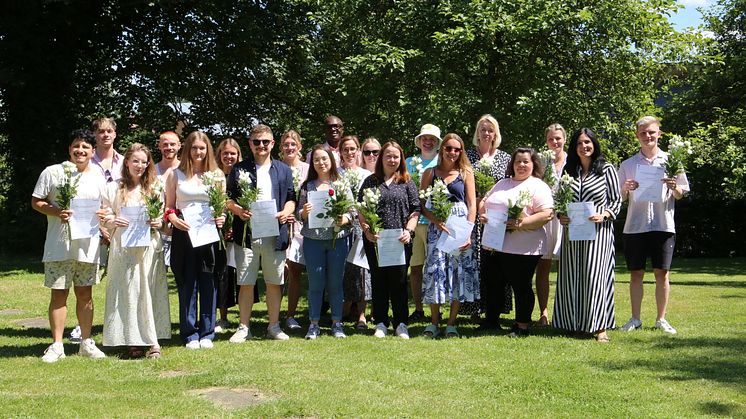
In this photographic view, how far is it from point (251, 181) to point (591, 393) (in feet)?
13.8

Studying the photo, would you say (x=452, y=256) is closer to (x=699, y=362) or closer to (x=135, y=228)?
(x=699, y=362)

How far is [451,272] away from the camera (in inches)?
341

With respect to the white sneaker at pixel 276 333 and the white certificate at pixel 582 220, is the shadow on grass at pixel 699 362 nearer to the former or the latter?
the white certificate at pixel 582 220

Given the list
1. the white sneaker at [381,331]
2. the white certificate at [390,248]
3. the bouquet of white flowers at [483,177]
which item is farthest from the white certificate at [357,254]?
the bouquet of white flowers at [483,177]

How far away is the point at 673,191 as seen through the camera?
8578mm

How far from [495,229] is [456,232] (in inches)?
17.1

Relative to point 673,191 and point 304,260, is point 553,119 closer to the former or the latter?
point 673,191

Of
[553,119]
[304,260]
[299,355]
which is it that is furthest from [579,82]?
[299,355]

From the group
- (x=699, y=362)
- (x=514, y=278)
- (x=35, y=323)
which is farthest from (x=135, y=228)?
(x=699, y=362)

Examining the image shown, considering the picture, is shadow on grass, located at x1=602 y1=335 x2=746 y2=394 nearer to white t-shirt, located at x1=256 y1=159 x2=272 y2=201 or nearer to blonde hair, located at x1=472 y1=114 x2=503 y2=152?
blonde hair, located at x1=472 y1=114 x2=503 y2=152

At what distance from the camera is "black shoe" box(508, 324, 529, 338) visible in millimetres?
8562

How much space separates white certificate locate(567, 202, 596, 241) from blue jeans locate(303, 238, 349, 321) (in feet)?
8.40

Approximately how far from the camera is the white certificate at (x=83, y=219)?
734 centimetres

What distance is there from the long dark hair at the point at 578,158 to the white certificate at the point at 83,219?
509 cm
